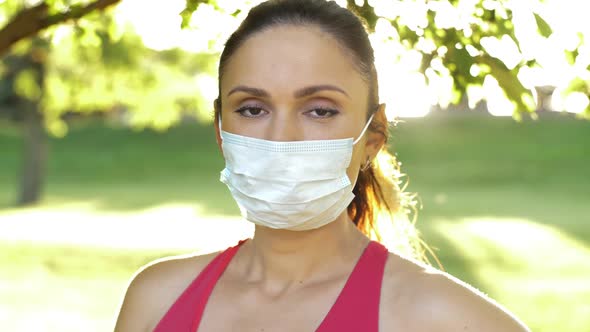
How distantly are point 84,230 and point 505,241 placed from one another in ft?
28.2

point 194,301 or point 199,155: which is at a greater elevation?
point 199,155

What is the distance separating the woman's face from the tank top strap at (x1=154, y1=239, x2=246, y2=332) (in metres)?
0.40

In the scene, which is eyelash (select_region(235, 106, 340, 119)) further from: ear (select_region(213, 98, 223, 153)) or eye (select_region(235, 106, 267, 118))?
ear (select_region(213, 98, 223, 153))

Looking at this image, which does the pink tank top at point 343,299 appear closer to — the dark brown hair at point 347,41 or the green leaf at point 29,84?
the dark brown hair at point 347,41

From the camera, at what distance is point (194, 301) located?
260 centimetres

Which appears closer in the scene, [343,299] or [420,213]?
[343,299]

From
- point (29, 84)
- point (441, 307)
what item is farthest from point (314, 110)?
point (29, 84)

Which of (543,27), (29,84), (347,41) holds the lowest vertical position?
(347,41)

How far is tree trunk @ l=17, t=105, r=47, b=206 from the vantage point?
1039 inches

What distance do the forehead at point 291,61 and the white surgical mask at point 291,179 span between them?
0.17 meters

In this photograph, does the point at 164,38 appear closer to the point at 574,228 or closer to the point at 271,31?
the point at 271,31

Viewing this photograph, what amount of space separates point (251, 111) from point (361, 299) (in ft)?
1.94

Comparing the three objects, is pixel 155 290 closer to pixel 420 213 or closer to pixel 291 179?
pixel 291 179

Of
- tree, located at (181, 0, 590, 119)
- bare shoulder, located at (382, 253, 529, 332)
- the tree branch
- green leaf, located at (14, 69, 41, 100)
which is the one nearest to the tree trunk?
green leaf, located at (14, 69, 41, 100)
